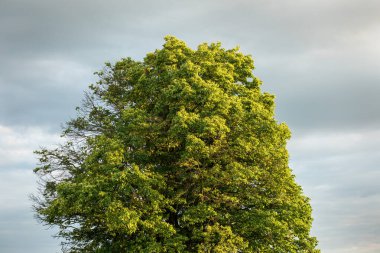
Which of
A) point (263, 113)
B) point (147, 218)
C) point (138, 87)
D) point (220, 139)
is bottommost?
point (147, 218)

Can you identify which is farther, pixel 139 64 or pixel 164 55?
pixel 139 64

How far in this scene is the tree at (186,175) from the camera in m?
34.1

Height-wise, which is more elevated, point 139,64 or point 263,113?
point 139,64

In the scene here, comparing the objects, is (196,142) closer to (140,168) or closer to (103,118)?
(140,168)

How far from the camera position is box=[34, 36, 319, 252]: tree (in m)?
34.1

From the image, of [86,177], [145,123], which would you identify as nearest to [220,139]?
[145,123]

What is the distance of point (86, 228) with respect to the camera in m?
39.5

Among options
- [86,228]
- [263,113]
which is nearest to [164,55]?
[263,113]

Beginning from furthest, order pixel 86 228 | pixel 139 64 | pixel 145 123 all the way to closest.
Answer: pixel 139 64 < pixel 86 228 < pixel 145 123

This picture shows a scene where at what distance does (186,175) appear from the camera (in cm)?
3681

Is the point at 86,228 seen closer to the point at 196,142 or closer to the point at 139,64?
the point at 196,142

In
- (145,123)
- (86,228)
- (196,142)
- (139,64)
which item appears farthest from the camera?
(139,64)

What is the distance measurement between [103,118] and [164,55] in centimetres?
882

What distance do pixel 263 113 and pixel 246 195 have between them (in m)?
6.92
